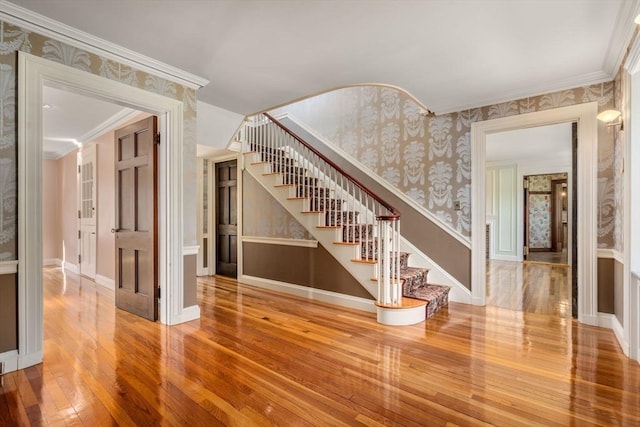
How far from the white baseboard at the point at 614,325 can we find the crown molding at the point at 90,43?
434cm

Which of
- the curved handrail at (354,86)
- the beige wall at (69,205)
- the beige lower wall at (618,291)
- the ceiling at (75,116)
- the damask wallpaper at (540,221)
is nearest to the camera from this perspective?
the beige lower wall at (618,291)

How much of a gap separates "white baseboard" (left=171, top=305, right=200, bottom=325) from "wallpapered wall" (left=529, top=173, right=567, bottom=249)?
9320 millimetres

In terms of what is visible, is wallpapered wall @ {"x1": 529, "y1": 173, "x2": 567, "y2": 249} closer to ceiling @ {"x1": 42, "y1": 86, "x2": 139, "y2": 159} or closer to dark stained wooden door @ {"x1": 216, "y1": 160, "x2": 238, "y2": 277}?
dark stained wooden door @ {"x1": 216, "y1": 160, "x2": 238, "y2": 277}

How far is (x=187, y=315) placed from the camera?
3127 mm

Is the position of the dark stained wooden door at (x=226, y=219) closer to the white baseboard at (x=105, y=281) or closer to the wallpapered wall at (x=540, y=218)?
the white baseboard at (x=105, y=281)

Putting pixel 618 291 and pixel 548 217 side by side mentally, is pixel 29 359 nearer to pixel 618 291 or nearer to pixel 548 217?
pixel 618 291

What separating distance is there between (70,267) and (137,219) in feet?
13.7

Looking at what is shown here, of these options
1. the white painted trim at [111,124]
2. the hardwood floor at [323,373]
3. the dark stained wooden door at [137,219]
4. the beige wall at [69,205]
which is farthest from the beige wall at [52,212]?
the dark stained wooden door at [137,219]

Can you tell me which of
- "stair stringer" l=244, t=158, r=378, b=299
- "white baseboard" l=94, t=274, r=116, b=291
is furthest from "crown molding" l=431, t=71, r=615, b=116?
"white baseboard" l=94, t=274, r=116, b=291

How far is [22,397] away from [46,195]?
6.48m

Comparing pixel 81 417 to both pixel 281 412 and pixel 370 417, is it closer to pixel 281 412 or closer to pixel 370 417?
pixel 281 412

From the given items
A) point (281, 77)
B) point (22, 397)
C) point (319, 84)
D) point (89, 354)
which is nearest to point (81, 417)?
point (22, 397)

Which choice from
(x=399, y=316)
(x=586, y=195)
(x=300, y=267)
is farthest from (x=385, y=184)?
(x=586, y=195)

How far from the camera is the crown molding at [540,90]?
9.79 feet
